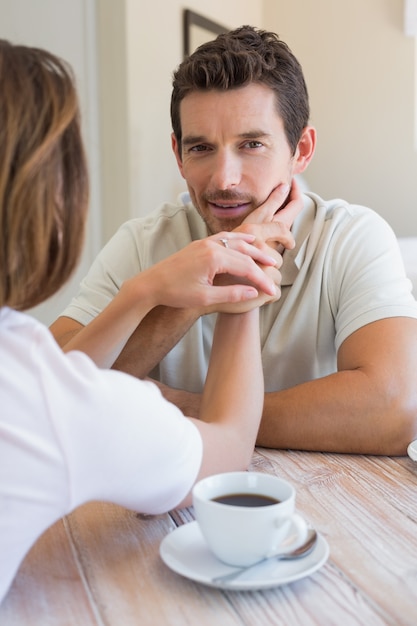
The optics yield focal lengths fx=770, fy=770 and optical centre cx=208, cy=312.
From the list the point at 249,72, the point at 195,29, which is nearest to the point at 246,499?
the point at 249,72

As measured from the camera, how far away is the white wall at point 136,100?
3412 millimetres

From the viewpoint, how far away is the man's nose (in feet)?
5.08

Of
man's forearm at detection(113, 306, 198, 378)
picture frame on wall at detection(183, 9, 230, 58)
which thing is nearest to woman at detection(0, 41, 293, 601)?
man's forearm at detection(113, 306, 198, 378)

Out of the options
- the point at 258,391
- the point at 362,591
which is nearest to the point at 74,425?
the point at 362,591

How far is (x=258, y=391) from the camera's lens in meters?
1.07

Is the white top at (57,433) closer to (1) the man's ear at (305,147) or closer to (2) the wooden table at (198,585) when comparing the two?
(2) the wooden table at (198,585)

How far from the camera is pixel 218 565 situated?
75 centimetres

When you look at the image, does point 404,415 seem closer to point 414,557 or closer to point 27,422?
point 414,557

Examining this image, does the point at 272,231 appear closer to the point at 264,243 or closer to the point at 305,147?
the point at 264,243

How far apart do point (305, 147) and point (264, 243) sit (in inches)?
17.4

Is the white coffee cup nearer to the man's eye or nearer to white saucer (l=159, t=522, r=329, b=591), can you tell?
white saucer (l=159, t=522, r=329, b=591)

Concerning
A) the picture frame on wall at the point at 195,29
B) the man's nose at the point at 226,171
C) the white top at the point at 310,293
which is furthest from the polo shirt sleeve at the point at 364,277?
the picture frame on wall at the point at 195,29

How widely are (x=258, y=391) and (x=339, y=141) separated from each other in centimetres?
365

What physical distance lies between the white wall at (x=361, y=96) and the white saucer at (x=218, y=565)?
3.74 meters
